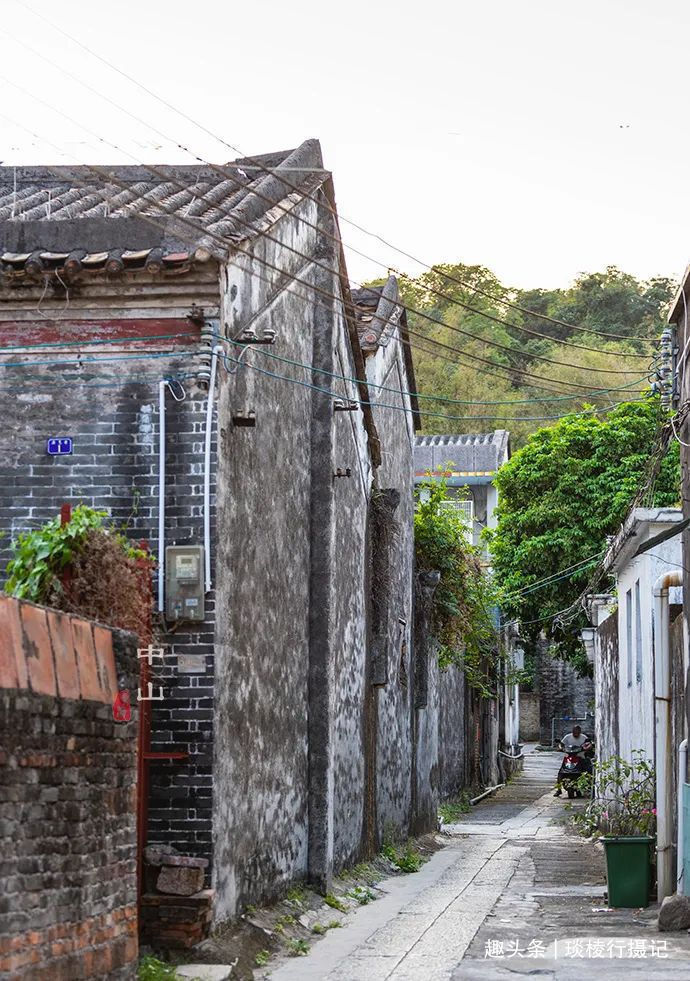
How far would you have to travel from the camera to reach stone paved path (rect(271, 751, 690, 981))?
9.68 meters

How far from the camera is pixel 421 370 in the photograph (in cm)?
5128

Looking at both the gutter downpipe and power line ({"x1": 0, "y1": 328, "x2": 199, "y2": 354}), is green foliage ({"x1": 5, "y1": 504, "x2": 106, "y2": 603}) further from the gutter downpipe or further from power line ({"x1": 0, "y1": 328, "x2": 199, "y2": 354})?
the gutter downpipe

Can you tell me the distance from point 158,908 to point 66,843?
2605 millimetres

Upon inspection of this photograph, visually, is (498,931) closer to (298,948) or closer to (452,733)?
(298,948)

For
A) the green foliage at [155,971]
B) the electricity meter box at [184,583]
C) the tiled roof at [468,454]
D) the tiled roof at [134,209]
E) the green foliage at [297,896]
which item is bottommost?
the green foliage at [297,896]

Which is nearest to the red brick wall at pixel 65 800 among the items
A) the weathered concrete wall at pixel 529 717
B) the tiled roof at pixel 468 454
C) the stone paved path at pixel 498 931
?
the stone paved path at pixel 498 931

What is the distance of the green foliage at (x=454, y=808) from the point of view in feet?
87.4

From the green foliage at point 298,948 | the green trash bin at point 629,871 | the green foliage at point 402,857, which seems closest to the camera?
the green foliage at point 298,948

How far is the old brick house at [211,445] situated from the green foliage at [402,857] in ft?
9.63

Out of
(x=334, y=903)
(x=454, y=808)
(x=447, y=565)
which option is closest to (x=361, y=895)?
(x=334, y=903)

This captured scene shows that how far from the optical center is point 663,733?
1339 centimetres

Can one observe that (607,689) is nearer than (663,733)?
No

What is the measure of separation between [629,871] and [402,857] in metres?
5.60

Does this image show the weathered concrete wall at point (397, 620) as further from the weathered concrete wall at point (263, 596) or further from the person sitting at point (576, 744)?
the person sitting at point (576, 744)
